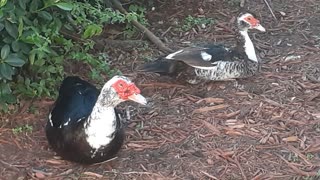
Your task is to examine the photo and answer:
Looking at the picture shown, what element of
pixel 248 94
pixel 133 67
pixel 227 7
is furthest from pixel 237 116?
pixel 227 7

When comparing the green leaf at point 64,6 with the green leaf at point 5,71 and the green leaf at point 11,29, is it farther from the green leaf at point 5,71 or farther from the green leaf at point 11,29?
the green leaf at point 5,71

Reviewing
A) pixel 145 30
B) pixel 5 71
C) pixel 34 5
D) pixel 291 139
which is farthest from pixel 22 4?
pixel 291 139

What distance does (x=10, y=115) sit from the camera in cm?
461

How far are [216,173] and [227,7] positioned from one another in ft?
8.13

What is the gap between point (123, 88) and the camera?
13.2 feet

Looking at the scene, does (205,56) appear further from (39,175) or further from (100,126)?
(39,175)

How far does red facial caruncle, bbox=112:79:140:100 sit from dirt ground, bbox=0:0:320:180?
47 centimetres

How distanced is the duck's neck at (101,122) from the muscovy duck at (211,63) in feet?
3.49

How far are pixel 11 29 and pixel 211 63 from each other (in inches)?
61.2

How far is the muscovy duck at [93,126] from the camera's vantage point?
4.04 metres

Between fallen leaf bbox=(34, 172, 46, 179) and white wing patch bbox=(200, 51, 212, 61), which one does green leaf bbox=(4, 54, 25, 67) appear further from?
white wing patch bbox=(200, 51, 212, 61)

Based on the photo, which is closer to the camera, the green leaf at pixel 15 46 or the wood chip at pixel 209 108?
the green leaf at pixel 15 46

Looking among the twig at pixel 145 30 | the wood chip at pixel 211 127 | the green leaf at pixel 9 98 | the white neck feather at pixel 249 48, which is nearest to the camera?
the green leaf at pixel 9 98

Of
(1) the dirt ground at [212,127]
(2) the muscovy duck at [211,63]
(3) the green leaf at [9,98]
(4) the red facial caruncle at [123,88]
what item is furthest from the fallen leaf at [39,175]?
(2) the muscovy duck at [211,63]
